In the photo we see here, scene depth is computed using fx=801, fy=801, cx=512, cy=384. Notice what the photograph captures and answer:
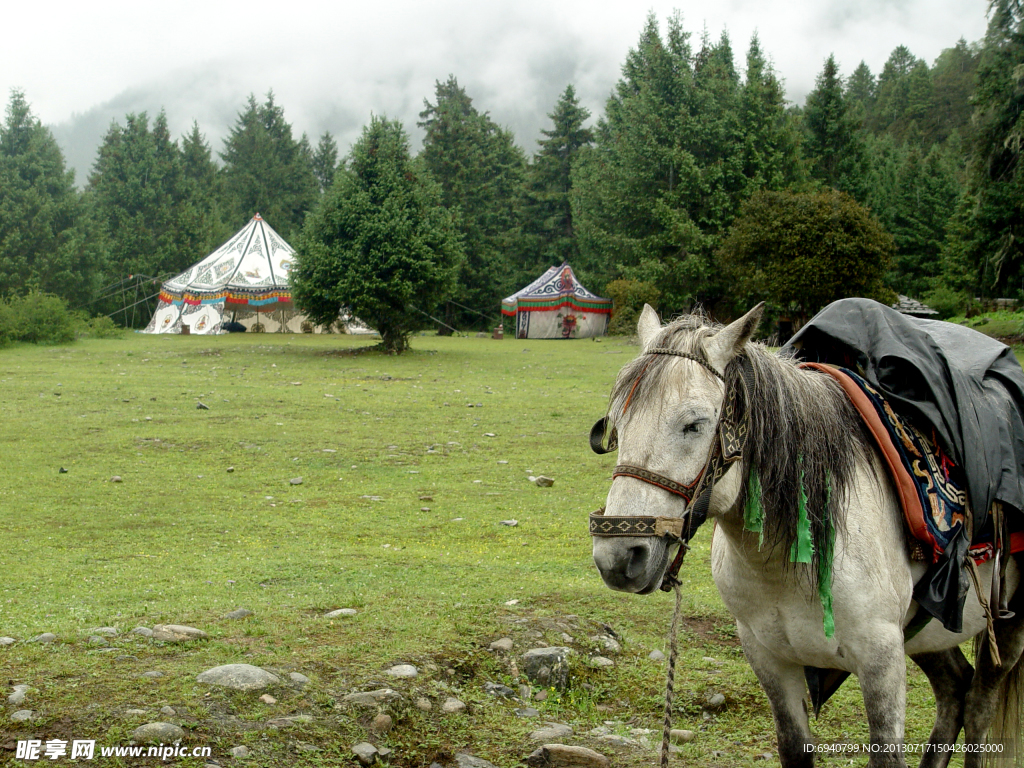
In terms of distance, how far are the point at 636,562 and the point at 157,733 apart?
78.8 inches

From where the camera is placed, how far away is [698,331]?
2645 millimetres

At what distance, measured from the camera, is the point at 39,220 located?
3766 cm

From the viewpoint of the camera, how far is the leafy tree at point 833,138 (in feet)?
150

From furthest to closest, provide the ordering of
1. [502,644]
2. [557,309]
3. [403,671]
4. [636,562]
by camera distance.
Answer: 1. [557,309]
2. [502,644]
3. [403,671]
4. [636,562]

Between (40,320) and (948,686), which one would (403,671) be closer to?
(948,686)

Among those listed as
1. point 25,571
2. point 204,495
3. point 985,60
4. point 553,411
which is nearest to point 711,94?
point 985,60

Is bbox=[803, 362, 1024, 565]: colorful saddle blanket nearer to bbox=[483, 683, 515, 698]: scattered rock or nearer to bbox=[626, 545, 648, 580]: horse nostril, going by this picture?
bbox=[626, 545, 648, 580]: horse nostril

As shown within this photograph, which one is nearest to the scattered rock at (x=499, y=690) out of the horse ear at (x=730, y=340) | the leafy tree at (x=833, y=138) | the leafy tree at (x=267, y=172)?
the horse ear at (x=730, y=340)

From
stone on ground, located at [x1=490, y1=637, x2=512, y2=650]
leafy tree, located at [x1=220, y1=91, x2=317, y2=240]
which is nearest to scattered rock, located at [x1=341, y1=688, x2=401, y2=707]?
stone on ground, located at [x1=490, y1=637, x2=512, y2=650]

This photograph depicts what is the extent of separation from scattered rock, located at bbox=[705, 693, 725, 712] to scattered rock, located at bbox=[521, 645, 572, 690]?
71 centimetres

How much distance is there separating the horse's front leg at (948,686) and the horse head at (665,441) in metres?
1.82

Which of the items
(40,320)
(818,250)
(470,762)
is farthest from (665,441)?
(40,320)

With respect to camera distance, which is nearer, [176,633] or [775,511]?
[775,511]

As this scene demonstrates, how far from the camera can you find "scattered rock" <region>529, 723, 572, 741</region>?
3496 mm
